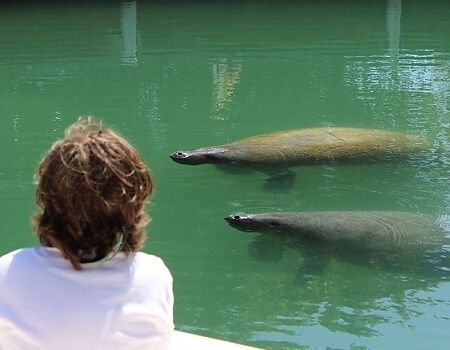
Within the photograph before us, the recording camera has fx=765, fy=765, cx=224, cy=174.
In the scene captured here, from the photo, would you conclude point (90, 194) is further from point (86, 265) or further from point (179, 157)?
point (179, 157)

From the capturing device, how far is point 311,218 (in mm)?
5922

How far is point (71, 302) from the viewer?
6.35ft

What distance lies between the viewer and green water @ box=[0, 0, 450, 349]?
5031 millimetres

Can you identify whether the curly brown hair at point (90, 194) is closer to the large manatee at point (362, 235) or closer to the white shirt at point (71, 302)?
the white shirt at point (71, 302)

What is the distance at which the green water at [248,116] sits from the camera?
5031 mm

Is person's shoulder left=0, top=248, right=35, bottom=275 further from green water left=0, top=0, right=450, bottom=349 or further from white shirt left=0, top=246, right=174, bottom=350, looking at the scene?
green water left=0, top=0, right=450, bottom=349

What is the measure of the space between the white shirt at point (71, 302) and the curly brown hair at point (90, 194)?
0.13ft

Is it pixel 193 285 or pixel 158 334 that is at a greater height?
pixel 158 334

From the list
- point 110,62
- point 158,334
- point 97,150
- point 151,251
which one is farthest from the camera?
point 110,62

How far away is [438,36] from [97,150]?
1376 cm

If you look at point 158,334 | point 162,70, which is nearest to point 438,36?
point 162,70

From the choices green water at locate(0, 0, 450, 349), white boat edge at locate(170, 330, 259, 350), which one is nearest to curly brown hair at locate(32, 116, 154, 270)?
white boat edge at locate(170, 330, 259, 350)

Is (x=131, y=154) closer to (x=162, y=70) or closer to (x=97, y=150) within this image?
(x=97, y=150)

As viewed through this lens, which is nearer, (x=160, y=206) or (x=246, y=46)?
(x=160, y=206)
